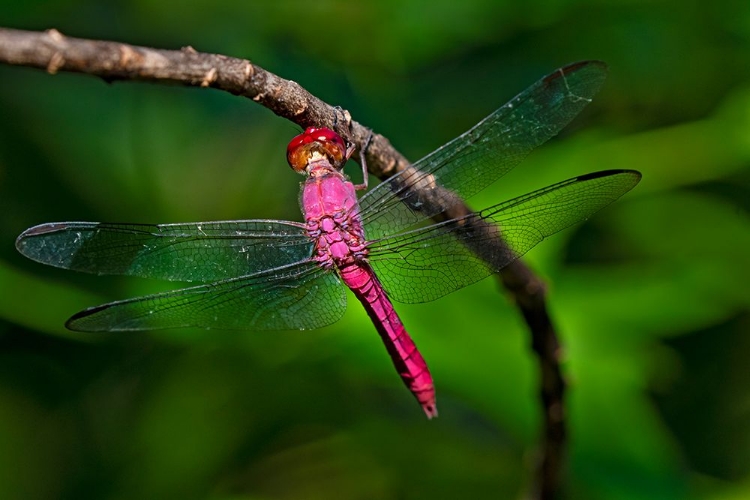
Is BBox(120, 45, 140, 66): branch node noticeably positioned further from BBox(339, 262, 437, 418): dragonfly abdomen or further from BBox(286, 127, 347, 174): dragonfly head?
BBox(339, 262, 437, 418): dragonfly abdomen

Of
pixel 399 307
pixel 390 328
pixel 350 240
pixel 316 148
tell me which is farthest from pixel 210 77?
pixel 399 307

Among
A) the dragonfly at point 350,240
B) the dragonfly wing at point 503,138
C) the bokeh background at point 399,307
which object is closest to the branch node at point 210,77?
the dragonfly at point 350,240

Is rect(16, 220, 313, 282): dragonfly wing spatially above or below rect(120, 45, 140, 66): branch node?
above

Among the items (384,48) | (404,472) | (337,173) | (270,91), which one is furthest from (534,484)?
(384,48)

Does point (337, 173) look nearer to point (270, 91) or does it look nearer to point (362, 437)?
point (270, 91)

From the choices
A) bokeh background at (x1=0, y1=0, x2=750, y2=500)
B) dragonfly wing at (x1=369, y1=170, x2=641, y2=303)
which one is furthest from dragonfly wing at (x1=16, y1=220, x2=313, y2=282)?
bokeh background at (x1=0, y1=0, x2=750, y2=500)

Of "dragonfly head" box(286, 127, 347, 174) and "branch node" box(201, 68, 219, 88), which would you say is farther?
"dragonfly head" box(286, 127, 347, 174)

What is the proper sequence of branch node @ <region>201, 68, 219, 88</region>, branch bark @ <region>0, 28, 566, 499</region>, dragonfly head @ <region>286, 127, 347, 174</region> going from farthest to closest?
dragonfly head @ <region>286, 127, 347, 174</region> < branch node @ <region>201, 68, 219, 88</region> < branch bark @ <region>0, 28, 566, 499</region>

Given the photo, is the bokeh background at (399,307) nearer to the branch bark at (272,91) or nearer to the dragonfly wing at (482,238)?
the branch bark at (272,91)
